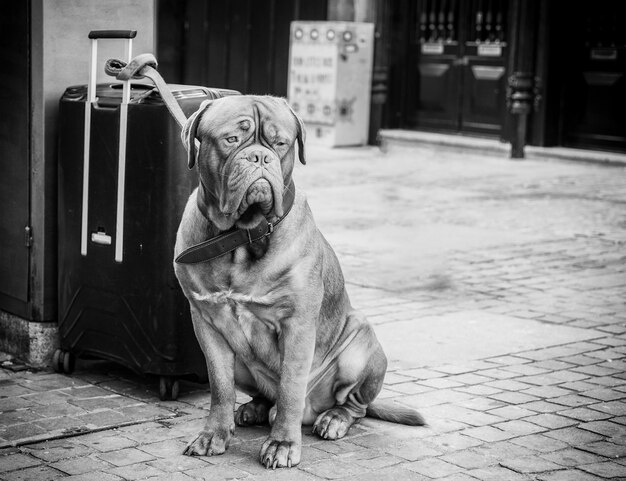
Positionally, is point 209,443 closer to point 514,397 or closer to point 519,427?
point 519,427

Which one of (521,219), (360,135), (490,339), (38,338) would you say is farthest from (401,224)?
(360,135)

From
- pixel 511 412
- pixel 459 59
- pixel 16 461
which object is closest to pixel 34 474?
pixel 16 461

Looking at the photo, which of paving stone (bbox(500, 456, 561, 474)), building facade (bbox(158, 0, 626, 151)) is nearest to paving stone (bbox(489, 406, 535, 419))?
paving stone (bbox(500, 456, 561, 474))

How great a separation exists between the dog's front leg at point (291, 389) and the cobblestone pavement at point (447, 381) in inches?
3.4

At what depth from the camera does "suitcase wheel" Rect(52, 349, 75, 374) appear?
5469mm

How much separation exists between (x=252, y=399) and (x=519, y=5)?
1165 centimetres

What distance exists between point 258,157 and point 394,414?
1471mm

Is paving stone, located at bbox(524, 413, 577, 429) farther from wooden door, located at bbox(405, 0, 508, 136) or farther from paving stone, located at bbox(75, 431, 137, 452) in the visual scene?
wooden door, located at bbox(405, 0, 508, 136)

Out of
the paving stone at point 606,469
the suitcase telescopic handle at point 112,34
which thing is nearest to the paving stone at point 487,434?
the paving stone at point 606,469

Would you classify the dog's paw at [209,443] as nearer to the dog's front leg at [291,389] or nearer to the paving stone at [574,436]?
the dog's front leg at [291,389]

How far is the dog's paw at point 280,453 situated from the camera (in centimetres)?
421

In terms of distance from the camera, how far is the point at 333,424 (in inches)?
180

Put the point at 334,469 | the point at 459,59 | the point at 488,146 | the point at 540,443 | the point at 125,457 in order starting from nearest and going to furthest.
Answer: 1. the point at 334,469
2. the point at 125,457
3. the point at 540,443
4. the point at 488,146
5. the point at 459,59

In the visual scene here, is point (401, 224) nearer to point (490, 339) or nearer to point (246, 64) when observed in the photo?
point (490, 339)
